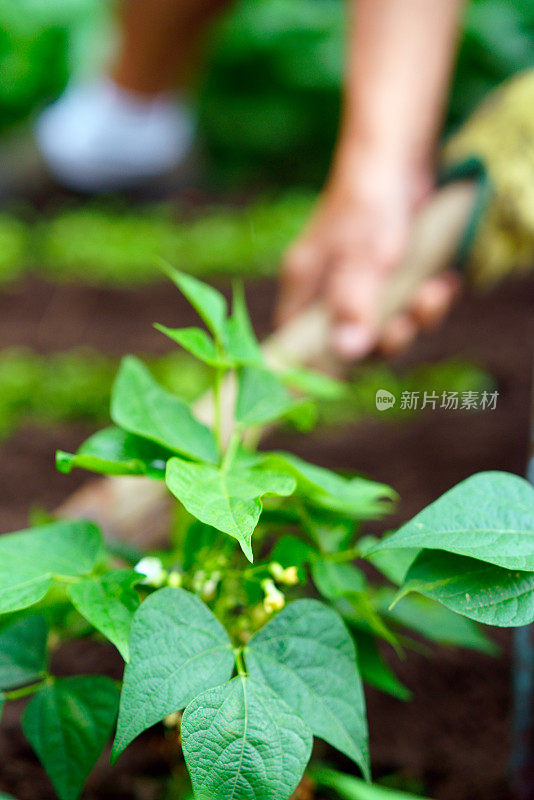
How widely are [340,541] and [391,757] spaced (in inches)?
17.2

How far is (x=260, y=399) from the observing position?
753 mm

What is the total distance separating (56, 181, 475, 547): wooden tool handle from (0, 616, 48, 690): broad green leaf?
0.44m

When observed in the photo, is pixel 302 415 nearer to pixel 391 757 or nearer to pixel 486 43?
pixel 391 757

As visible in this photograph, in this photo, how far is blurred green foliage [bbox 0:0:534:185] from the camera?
4184 mm

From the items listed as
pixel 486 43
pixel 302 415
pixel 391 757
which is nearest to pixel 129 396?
pixel 302 415

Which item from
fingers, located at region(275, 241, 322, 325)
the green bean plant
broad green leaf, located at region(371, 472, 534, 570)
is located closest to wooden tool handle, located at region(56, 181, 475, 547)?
fingers, located at region(275, 241, 322, 325)

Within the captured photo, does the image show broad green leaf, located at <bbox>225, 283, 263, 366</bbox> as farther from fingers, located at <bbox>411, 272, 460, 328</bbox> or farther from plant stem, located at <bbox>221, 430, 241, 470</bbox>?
fingers, located at <bbox>411, 272, 460, 328</bbox>

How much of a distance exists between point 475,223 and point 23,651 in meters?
1.04

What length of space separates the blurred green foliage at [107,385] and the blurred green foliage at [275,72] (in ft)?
7.84

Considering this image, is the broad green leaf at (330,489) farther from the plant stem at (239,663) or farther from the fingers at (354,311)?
the fingers at (354,311)

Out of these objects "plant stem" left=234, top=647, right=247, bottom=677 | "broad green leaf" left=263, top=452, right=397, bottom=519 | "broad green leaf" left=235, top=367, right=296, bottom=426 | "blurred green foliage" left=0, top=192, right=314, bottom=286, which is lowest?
"blurred green foliage" left=0, top=192, right=314, bottom=286

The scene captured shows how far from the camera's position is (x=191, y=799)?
675 mm

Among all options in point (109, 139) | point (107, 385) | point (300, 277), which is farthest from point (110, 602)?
point (109, 139)

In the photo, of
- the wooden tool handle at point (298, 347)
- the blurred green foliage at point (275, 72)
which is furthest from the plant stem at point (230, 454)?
the blurred green foliage at point (275, 72)
